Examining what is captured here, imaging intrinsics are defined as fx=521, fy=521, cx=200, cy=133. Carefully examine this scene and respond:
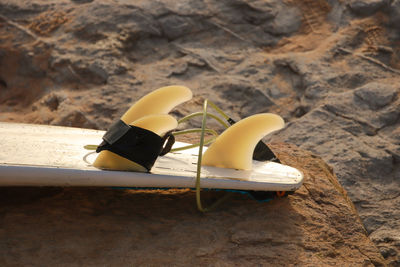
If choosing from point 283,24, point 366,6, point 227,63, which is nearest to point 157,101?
point 227,63

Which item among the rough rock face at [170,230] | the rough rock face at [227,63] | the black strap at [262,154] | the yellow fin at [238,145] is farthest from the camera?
the rough rock face at [227,63]

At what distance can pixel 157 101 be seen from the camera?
161 cm

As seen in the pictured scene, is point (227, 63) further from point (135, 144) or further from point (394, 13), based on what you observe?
point (135, 144)

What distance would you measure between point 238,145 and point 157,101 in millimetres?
320

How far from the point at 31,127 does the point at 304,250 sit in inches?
37.2

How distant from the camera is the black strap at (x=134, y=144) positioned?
4.21 ft

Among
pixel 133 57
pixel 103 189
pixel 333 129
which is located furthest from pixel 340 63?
pixel 103 189

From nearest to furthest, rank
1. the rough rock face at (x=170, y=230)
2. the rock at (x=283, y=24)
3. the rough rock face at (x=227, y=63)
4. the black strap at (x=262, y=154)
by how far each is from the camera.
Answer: the rough rock face at (x=170, y=230), the black strap at (x=262, y=154), the rough rock face at (x=227, y=63), the rock at (x=283, y=24)

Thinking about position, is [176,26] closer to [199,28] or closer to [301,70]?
[199,28]

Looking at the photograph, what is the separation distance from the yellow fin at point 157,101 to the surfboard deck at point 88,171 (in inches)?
5.5

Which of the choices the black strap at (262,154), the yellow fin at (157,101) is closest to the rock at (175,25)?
the yellow fin at (157,101)

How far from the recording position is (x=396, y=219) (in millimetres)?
2363

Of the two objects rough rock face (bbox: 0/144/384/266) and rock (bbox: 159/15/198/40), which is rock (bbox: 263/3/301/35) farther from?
rough rock face (bbox: 0/144/384/266)

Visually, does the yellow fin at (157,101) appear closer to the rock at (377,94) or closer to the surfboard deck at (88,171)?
the surfboard deck at (88,171)
